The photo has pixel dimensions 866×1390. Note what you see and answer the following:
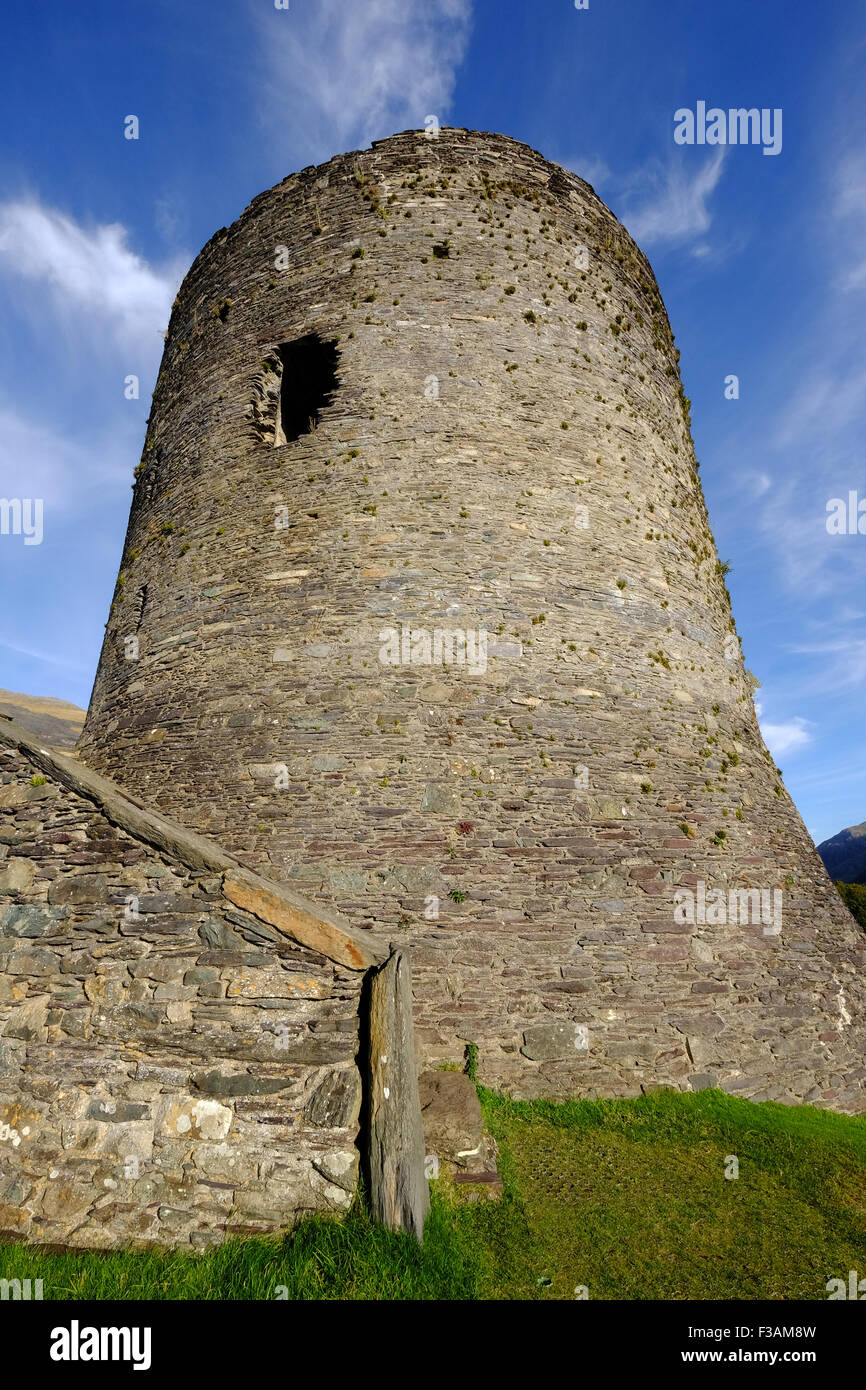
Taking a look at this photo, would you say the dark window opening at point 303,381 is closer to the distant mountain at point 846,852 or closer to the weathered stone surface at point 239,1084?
the weathered stone surface at point 239,1084

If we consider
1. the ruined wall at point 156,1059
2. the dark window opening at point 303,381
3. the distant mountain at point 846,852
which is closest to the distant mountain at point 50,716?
the dark window opening at point 303,381

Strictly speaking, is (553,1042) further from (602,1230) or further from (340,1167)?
(340,1167)

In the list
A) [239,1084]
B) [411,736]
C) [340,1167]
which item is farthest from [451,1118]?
[411,736]

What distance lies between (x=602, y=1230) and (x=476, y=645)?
508 centimetres

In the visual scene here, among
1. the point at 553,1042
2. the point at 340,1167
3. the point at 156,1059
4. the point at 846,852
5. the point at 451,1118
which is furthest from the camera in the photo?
the point at 846,852

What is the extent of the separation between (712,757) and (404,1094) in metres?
5.53

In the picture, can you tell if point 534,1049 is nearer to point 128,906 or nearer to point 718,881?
point 718,881

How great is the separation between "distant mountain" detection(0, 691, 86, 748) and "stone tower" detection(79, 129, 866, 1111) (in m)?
28.9

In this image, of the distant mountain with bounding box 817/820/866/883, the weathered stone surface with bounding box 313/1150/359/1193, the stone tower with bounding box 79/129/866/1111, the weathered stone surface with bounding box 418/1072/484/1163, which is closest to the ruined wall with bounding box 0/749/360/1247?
the weathered stone surface with bounding box 313/1150/359/1193

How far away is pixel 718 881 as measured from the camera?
271 inches

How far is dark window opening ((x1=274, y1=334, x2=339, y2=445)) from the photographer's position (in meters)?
9.09

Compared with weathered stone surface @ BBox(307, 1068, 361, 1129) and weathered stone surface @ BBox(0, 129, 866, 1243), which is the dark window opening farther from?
weathered stone surface @ BBox(307, 1068, 361, 1129)

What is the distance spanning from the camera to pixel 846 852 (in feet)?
282

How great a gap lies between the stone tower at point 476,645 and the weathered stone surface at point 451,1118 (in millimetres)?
704
